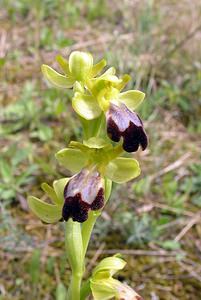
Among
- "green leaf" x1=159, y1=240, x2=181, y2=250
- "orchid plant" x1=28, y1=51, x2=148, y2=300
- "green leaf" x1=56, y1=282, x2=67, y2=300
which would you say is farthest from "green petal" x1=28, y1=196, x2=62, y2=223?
"green leaf" x1=159, y1=240, x2=181, y2=250

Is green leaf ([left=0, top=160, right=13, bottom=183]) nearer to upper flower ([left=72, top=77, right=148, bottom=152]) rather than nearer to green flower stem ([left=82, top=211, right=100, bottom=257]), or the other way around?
green flower stem ([left=82, top=211, right=100, bottom=257])

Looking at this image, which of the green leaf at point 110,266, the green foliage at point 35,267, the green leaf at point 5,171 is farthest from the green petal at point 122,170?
the green leaf at point 5,171

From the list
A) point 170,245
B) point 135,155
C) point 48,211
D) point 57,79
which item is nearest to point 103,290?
point 48,211

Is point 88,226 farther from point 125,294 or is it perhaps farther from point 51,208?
point 125,294

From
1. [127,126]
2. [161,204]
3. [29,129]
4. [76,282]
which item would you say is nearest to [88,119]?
[127,126]

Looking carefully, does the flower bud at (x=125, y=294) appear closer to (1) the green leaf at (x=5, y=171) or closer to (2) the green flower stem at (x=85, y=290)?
(2) the green flower stem at (x=85, y=290)

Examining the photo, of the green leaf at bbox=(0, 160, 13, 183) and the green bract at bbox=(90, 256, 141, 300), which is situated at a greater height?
the green bract at bbox=(90, 256, 141, 300)

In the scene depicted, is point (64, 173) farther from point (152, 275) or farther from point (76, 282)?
point (76, 282)
